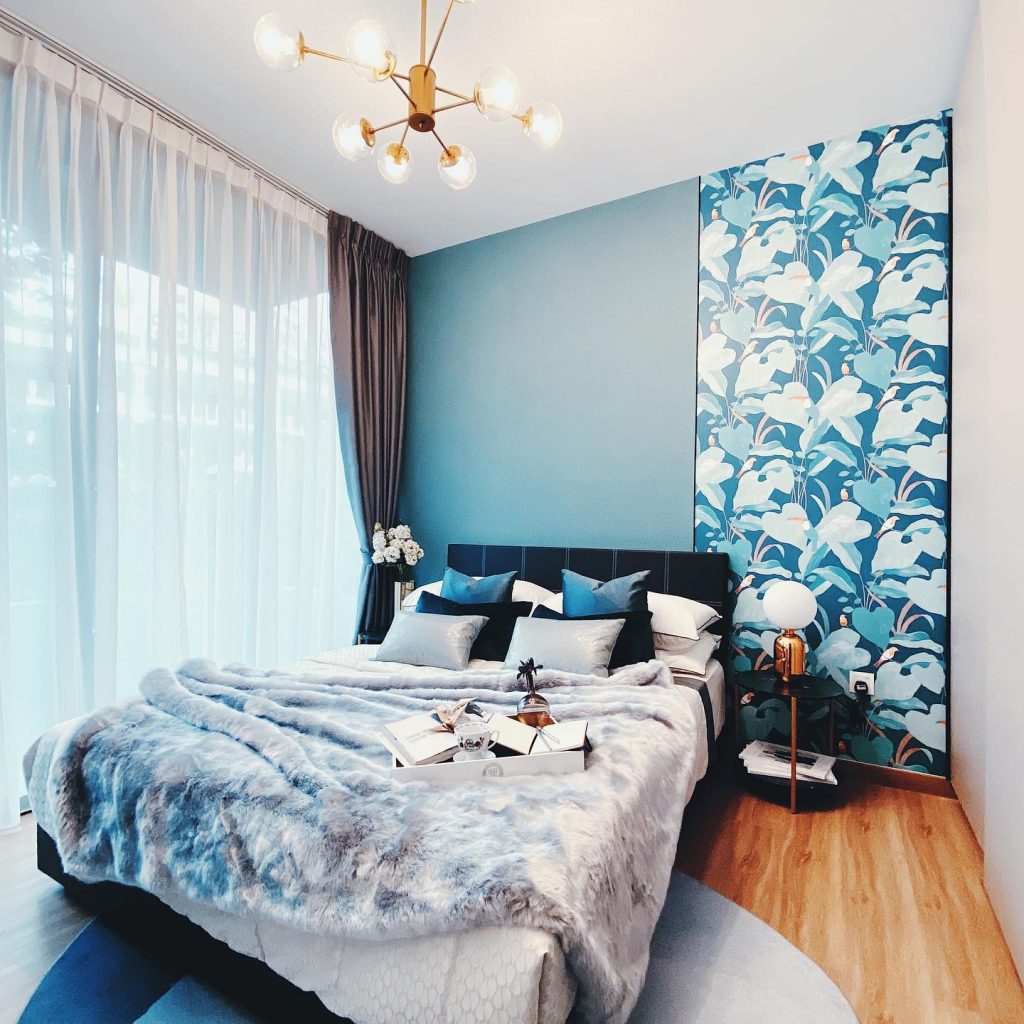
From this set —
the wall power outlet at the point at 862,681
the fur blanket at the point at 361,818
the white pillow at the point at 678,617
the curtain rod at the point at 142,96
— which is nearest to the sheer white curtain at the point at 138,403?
the curtain rod at the point at 142,96

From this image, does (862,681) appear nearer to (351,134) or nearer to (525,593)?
(525,593)

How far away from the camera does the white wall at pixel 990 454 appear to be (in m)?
1.63

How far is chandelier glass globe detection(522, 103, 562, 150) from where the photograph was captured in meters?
1.89

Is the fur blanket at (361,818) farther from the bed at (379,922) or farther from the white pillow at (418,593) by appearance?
the white pillow at (418,593)

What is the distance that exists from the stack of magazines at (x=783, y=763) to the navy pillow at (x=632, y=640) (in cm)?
66

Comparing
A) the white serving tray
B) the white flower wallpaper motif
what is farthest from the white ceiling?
the white serving tray

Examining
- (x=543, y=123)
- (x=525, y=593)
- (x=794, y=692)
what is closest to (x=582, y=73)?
(x=543, y=123)

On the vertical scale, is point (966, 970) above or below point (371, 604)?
below

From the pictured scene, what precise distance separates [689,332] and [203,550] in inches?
106

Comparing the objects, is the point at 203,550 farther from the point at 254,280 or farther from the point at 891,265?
the point at 891,265

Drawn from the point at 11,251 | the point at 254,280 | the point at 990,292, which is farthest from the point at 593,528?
the point at 11,251

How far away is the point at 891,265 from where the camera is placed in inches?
108

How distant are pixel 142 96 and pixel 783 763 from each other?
13.0 feet

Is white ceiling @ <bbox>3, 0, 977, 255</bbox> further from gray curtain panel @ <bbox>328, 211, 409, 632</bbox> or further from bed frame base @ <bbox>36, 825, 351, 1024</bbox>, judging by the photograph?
bed frame base @ <bbox>36, 825, 351, 1024</bbox>
